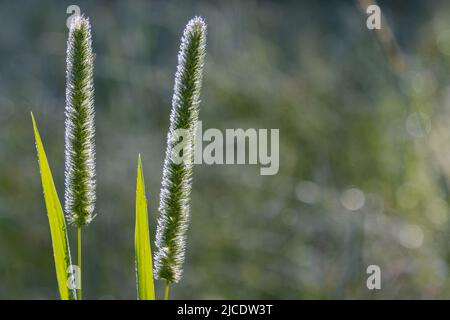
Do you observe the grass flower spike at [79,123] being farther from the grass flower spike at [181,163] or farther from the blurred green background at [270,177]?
the blurred green background at [270,177]

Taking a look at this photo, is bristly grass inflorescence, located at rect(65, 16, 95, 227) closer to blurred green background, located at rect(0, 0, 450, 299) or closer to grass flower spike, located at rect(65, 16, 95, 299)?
grass flower spike, located at rect(65, 16, 95, 299)

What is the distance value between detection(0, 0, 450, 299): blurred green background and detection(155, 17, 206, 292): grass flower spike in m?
1.11

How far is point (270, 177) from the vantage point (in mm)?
2617

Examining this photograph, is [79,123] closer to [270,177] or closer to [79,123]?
[79,123]

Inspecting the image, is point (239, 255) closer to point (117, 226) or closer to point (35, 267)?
point (117, 226)

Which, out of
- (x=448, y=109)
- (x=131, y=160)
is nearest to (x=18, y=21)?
(x=131, y=160)

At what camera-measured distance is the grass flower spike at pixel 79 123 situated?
76 cm

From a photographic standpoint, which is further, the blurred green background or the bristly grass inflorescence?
the blurred green background

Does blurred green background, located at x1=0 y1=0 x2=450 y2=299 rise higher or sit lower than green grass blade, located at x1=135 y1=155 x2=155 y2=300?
higher

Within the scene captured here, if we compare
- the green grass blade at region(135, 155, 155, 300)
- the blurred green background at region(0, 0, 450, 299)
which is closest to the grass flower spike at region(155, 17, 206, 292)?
the green grass blade at region(135, 155, 155, 300)

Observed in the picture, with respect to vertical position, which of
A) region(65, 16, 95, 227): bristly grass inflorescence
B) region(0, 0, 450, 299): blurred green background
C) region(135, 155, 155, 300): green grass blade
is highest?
region(0, 0, 450, 299): blurred green background

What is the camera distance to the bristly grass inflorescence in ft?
2.49

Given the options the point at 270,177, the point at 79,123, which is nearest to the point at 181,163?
the point at 79,123

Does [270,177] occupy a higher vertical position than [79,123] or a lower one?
higher
